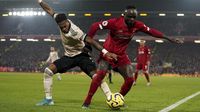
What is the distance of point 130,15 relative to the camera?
373 inches

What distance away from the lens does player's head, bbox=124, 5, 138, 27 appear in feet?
31.0

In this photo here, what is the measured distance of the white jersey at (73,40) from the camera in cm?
978

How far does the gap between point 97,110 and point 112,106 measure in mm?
341

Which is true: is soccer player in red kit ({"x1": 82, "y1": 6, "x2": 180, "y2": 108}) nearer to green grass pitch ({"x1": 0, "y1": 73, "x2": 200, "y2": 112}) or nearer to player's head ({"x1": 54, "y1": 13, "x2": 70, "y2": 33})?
green grass pitch ({"x1": 0, "y1": 73, "x2": 200, "y2": 112})

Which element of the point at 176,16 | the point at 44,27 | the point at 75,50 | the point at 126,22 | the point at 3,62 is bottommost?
the point at 3,62

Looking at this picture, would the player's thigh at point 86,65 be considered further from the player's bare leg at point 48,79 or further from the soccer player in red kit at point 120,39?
the player's bare leg at point 48,79

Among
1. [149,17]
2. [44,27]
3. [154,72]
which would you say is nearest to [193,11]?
[149,17]

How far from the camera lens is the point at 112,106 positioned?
9.20 metres

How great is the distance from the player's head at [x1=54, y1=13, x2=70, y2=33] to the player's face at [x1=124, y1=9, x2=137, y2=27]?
1.37 m

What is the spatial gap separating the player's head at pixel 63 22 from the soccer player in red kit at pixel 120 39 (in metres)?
0.81

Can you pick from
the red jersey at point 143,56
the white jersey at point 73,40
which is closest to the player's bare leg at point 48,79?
the white jersey at point 73,40

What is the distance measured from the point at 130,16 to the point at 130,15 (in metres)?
0.03

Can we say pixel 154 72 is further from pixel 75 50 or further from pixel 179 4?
pixel 75 50

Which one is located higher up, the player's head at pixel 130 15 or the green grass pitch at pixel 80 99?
the player's head at pixel 130 15
